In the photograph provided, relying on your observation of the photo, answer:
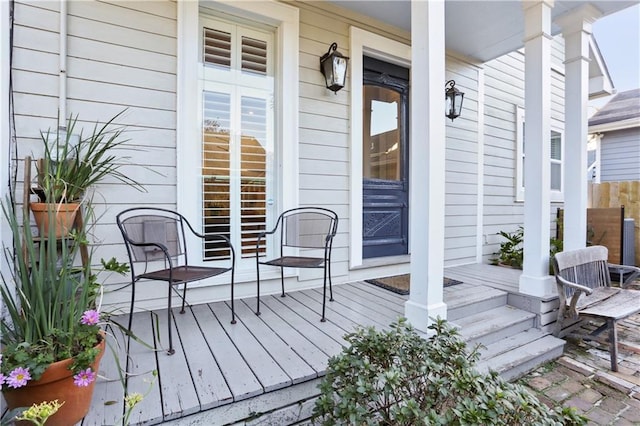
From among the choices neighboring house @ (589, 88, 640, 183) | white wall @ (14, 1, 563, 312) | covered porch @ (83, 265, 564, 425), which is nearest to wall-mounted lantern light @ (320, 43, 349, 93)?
white wall @ (14, 1, 563, 312)

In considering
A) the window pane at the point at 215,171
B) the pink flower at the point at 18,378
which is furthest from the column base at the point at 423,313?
the pink flower at the point at 18,378

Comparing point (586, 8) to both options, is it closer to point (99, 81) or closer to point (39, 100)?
point (99, 81)

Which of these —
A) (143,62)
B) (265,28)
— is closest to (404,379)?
(143,62)

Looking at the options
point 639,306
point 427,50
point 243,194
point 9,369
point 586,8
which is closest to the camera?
point 9,369

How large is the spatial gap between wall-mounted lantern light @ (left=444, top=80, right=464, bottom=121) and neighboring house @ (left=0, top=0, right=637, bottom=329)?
0.21 m

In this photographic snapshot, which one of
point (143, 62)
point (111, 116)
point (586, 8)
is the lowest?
point (111, 116)

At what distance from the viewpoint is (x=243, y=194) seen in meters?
2.78

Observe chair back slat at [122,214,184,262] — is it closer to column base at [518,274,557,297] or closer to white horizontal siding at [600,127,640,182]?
column base at [518,274,557,297]

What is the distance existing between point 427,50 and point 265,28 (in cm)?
161

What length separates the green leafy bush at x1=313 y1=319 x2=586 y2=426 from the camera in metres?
1.13

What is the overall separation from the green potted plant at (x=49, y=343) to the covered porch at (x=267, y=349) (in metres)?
0.18

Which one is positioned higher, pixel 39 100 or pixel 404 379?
pixel 39 100

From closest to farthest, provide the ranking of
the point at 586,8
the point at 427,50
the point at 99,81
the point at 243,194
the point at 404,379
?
the point at 404,379 → the point at 427,50 → the point at 99,81 → the point at 243,194 → the point at 586,8

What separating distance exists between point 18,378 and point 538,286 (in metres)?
3.30
